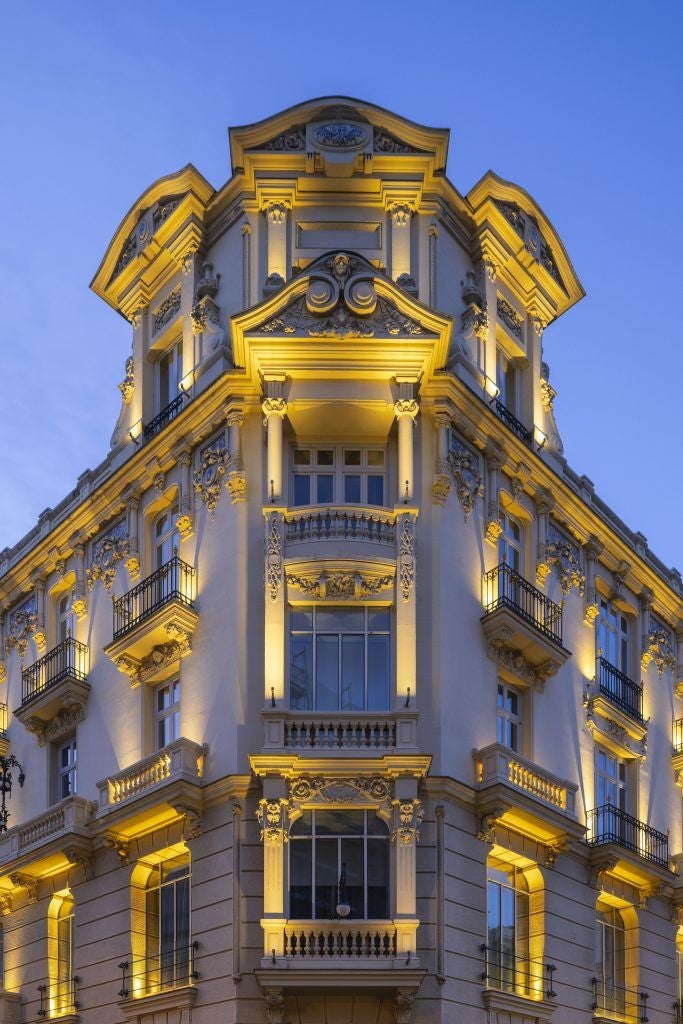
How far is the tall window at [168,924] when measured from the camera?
101 ft

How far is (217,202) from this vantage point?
36.6 metres

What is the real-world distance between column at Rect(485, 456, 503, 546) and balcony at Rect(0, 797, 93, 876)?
1158cm

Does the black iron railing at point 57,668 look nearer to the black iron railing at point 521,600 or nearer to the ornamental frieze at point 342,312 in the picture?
the ornamental frieze at point 342,312

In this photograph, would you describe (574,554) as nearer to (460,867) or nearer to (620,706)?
(620,706)

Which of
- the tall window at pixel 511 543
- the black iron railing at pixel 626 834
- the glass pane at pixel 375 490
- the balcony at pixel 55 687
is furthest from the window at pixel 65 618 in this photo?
the black iron railing at pixel 626 834

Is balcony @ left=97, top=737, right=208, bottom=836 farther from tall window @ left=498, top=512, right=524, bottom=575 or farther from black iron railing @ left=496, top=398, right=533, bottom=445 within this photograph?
black iron railing @ left=496, top=398, right=533, bottom=445

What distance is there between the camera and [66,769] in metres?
Result: 38.1

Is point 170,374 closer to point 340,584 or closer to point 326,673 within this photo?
point 340,584

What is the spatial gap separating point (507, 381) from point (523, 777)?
38.2ft

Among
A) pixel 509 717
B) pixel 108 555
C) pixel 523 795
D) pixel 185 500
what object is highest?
pixel 185 500

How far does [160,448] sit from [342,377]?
19.0 ft

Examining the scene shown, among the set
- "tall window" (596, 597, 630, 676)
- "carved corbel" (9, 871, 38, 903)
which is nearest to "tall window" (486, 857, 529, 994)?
"tall window" (596, 597, 630, 676)

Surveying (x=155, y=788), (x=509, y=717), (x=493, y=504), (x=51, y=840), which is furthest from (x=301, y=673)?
(x=51, y=840)

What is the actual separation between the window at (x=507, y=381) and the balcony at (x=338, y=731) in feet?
36.0
